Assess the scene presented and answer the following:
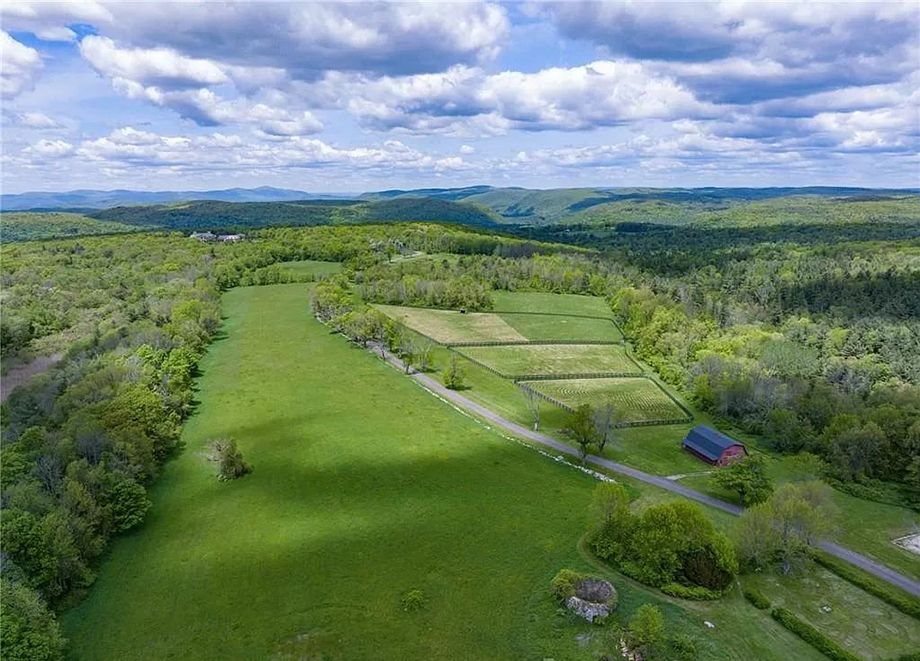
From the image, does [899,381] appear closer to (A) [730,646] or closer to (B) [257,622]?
(A) [730,646]

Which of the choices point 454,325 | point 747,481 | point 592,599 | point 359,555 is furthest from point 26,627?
point 454,325

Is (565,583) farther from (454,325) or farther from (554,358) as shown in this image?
(454,325)

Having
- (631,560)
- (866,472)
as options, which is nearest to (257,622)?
(631,560)

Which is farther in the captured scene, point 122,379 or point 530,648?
point 122,379

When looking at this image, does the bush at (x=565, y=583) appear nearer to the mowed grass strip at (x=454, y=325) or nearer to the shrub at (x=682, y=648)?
the shrub at (x=682, y=648)

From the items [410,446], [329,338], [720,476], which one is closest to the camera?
[720,476]

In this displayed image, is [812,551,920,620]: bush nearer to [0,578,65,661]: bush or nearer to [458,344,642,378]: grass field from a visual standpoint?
[458,344,642,378]: grass field
